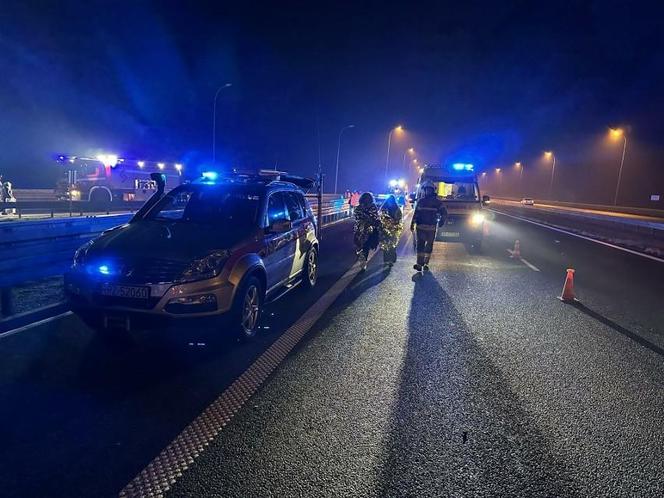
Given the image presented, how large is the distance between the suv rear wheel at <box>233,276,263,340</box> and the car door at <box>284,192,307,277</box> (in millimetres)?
1514

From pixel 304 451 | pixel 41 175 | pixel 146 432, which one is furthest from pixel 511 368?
pixel 41 175

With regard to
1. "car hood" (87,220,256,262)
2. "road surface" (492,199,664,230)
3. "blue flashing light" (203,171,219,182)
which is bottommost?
"road surface" (492,199,664,230)

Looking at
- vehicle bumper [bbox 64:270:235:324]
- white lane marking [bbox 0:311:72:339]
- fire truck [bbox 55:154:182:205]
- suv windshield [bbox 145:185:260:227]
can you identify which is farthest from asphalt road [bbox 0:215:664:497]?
fire truck [bbox 55:154:182:205]

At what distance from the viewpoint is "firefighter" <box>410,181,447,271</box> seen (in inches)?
410

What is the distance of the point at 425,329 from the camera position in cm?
623

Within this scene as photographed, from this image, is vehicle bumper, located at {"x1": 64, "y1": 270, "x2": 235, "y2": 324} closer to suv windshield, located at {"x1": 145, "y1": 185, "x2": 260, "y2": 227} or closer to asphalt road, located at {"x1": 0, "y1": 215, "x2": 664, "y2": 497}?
asphalt road, located at {"x1": 0, "y1": 215, "x2": 664, "y2": 497}

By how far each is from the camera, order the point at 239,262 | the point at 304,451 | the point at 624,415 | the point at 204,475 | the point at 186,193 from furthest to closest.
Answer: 1. the point at 186,193
2. the point at 239,262
3. the point at 624,415
4. the point at 304,451
5. the point at 204,475

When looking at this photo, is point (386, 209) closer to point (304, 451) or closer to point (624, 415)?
point (624, 415)

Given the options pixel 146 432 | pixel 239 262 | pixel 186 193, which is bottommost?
pixel 146 432

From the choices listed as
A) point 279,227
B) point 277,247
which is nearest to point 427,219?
point 277,247

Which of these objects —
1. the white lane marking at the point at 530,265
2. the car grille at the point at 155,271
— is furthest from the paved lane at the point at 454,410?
the white lane marking at the point at 530,265

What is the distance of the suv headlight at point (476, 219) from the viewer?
49.1 ft

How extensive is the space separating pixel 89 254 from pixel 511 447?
4.44 m

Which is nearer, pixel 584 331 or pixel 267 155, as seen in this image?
pixel 584 331
